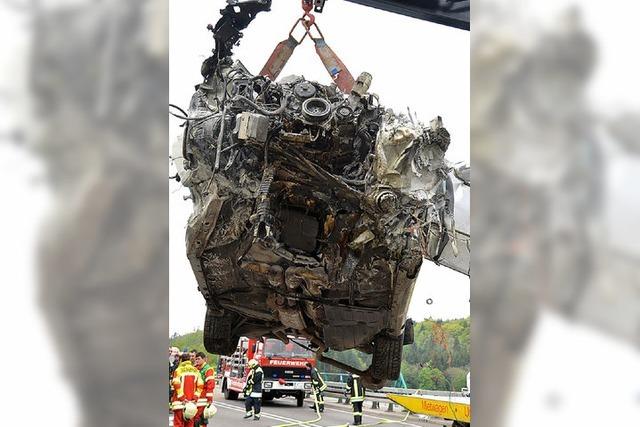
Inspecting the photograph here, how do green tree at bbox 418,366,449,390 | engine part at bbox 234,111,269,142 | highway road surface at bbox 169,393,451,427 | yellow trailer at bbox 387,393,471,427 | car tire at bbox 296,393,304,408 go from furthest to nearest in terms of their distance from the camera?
green tree at bbox 418,366,449,390 → car tire at bbox 296,393,304,408 → highway road surface at bbox 169,393,451,427 → yellow trailer at bbox 387,393,471,427 → engine part at bbox 234,111,269,142

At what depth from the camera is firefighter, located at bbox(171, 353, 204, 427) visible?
9.10m

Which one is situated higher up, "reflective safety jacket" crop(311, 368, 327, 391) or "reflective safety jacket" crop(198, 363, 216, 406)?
"reflective safety jacket" crop(198, 363, 216, 406)

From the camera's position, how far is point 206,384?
9734 millimetres

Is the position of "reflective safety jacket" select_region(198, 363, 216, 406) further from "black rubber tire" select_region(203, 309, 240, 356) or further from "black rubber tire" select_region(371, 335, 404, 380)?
"black rubber tire" select_region(371, 335, 404, 380)

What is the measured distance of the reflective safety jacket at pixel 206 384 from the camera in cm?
946

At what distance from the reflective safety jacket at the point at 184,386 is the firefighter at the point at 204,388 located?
185 millimetres

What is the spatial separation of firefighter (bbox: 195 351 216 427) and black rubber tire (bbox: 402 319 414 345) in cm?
286

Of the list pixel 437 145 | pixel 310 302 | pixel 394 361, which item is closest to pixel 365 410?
pixel 394 361

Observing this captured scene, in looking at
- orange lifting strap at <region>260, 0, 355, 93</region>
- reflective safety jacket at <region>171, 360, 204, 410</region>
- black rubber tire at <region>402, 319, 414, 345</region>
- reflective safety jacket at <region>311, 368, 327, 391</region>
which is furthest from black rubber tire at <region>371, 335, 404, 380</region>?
reflective safety jacket at <region>311, 368, 327, 391</region>

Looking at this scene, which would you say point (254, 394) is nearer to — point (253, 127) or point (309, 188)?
point (309, 188)

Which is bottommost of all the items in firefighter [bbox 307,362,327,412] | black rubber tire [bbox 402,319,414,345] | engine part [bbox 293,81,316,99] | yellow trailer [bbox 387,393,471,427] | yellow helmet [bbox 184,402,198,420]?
firefighter [bbox 307,362,327,412]
